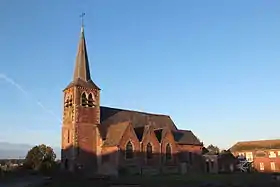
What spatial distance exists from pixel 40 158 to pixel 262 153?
45460 mm

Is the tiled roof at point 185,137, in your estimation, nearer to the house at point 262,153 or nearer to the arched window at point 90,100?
the arched window at point 90,100

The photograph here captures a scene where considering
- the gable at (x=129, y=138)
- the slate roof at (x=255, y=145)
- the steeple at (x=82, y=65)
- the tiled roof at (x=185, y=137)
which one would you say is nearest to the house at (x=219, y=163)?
the tiled roof at (x=185, y=137)

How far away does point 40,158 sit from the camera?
56.7 metres

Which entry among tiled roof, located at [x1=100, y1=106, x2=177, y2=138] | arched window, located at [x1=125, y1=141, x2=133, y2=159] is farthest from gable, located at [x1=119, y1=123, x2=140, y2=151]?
tiled roof, located at [x1=100, y1=106, x2=177, y2=138]

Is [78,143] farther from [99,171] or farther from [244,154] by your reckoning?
[244,154]

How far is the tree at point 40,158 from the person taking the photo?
52019mm

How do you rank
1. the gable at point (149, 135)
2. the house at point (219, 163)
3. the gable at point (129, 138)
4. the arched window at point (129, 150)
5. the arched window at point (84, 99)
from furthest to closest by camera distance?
the house at point (219, 163)
the gable at point (149, 135)
the arched window at point (84, 99)
the arched window at point (129, 150)
the gable at point (129, 138)

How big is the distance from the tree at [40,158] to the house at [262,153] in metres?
40.8

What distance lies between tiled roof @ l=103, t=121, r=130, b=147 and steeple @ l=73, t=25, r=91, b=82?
8.41 m

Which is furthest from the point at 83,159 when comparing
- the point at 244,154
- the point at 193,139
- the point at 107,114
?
the point at 244,154

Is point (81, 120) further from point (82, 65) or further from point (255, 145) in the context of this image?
point (255, 145)

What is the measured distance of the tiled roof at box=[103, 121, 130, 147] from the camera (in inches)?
1848

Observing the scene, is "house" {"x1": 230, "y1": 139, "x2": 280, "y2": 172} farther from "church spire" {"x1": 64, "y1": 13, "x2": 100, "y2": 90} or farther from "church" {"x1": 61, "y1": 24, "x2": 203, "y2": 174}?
"church spire" {"x1": 64, "y1": 13, "x2": 100, "y2": 90}

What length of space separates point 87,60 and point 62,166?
15973 mm
